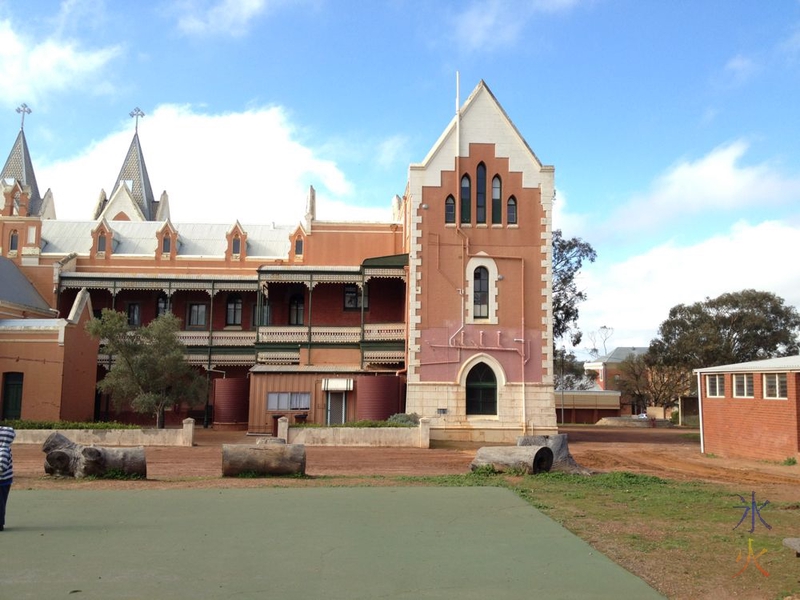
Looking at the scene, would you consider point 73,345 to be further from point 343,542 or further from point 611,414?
point 611,414

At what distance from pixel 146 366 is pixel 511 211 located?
16.3m

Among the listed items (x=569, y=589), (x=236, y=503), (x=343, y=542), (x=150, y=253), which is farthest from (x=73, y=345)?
(x=569, y=589)

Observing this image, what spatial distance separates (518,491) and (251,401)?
Result: 19.6 metres

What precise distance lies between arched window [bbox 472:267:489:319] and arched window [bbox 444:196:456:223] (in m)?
2.40

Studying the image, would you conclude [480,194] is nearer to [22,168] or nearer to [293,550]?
[293,550]

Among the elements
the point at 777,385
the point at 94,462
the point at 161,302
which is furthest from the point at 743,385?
the point at 161,302

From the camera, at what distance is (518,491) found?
13.9 m

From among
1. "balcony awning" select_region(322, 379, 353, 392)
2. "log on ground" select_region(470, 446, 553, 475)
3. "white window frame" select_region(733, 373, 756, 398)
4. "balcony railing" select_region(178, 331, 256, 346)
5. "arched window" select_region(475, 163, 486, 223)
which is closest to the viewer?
"log on ground" select_region(470, 446, 553, 475)

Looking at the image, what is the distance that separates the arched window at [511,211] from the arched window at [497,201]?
341 mm

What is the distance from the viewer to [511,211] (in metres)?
32.2

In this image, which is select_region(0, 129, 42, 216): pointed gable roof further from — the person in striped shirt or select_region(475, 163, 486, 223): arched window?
the person in striped shirt

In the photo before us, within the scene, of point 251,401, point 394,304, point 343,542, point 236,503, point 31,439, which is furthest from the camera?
point 394,304

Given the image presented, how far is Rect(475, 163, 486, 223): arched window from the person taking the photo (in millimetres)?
32031

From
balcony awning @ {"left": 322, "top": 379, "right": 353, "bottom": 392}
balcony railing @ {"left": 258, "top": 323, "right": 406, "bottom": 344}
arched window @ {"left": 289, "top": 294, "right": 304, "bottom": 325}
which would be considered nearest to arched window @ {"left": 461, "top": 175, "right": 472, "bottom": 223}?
balcony railing @ {"left": 258, "top": 323, "right": 406, "bottom": 344}
